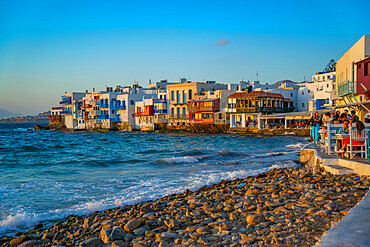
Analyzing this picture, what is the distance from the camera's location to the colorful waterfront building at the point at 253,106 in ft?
192

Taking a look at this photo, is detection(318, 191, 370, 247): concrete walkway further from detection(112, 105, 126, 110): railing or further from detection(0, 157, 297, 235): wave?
detection(112, 105, 126, 110): railing

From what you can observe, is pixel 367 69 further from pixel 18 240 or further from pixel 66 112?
pixel 66 112

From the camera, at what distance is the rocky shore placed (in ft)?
18.3

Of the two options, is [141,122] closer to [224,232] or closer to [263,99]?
[263,99]

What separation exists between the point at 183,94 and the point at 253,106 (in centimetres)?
1849

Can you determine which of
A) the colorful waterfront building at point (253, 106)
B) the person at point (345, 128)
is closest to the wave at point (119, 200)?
the person at point (345, 128)

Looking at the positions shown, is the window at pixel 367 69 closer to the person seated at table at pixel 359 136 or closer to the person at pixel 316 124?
the person at pixel 316 124

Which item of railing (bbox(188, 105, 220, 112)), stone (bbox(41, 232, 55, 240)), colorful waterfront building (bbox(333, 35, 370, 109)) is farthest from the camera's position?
railing (bbox(188, 105, 220, 112))

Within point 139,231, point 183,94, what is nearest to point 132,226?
point 139,231

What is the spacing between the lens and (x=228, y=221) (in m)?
6.56

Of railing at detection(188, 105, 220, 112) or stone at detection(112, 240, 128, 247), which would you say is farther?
railing at detection(188, 105, 220, 112)

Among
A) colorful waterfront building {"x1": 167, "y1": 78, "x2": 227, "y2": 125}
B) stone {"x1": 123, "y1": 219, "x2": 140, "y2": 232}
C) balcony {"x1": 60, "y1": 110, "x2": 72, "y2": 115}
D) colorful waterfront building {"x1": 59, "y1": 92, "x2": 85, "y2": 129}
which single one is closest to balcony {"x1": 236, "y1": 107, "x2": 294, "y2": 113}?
colorful waterfront building {"x1": 167, "y1": 78, "x2": 227, "y2": 125}

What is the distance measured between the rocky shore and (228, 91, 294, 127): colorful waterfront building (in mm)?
49303

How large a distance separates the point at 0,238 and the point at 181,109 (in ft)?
215
